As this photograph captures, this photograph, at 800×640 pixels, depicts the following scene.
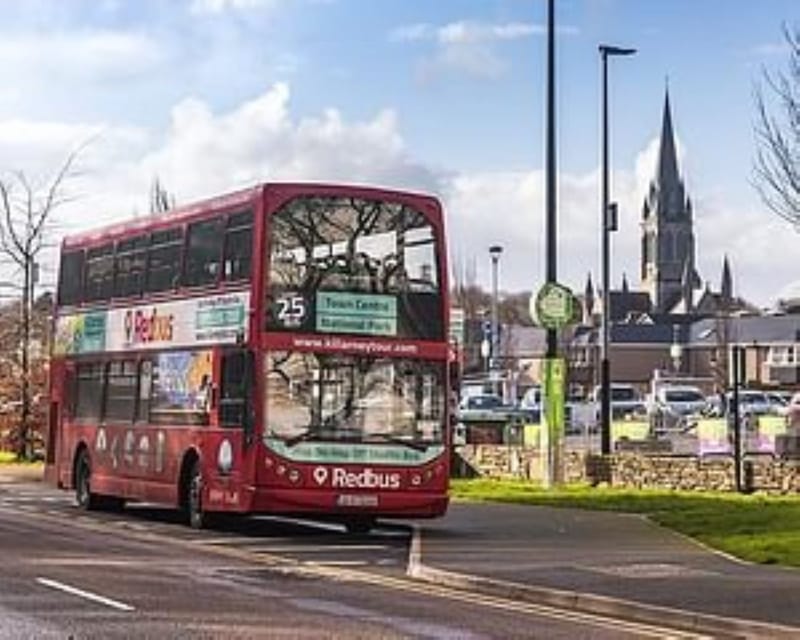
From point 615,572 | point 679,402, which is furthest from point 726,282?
point 615,572

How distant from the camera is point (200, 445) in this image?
24.2 metres

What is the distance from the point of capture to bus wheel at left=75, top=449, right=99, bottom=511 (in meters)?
29.3

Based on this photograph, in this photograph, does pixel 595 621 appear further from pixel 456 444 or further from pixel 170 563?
pixel 456 444

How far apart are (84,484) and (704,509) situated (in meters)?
10.7

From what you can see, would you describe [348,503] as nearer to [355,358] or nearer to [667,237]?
[355,358]

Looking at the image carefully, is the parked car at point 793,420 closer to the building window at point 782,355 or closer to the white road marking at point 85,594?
the white road marking at point 85,594

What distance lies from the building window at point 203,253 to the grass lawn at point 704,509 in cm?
759

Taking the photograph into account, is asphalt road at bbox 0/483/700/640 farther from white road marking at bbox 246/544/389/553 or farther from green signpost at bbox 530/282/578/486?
green signpost at bbox 530/282/578/486

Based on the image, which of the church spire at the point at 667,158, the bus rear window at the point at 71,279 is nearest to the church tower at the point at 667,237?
the church spire at the point at 667,158

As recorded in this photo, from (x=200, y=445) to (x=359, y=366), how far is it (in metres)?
2.82

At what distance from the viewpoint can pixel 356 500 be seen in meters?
22.9

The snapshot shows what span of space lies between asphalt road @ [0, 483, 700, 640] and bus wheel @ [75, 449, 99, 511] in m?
4.33

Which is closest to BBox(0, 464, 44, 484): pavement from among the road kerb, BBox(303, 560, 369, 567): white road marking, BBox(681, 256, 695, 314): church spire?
BBox(303, 560, 369, 567): white road marking

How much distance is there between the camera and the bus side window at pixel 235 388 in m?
22.7
